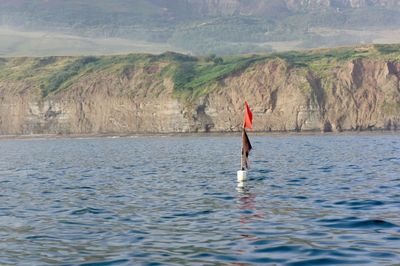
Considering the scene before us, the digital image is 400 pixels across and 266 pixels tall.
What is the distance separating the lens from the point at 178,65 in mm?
153375

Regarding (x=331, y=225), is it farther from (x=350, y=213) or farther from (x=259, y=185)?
(x=259, y=185)

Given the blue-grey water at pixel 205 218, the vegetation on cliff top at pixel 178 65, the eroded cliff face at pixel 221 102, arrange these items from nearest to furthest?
the blue-grey water at pixel 205 218
the eroded cliff face at pixel 221 102
the vegetation on cliff top at pixel 178 65

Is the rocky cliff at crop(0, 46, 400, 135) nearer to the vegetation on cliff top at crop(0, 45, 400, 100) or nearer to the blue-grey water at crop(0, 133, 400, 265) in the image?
the vegetation on cliff top at crop(0, 45, 400, 100)

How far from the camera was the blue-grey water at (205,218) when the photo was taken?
56.5 feet

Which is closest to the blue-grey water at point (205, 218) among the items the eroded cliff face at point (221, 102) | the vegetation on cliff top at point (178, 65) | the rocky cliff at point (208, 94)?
the eroded cliff face at point (221, 102)

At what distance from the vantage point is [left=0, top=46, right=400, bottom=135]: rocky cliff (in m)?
127

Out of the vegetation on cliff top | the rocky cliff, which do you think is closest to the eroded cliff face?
the rocky cliff

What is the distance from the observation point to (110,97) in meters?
146

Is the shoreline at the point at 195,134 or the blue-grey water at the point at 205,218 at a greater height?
the shoreline at the point at 195,134

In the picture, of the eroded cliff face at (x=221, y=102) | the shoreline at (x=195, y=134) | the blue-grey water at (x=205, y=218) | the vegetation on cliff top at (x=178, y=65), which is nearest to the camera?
the blue-grey water at (x=205, y=218)

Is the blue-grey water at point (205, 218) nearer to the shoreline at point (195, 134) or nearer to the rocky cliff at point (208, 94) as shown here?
the shoreline at point (195, 134)

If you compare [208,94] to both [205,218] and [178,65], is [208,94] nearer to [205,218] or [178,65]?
[178,65]

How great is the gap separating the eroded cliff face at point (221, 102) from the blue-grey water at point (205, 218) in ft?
279

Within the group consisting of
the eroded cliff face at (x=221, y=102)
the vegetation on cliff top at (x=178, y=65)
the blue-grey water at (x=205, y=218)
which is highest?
the vegetation on cliff top at (x=178, y=65)
